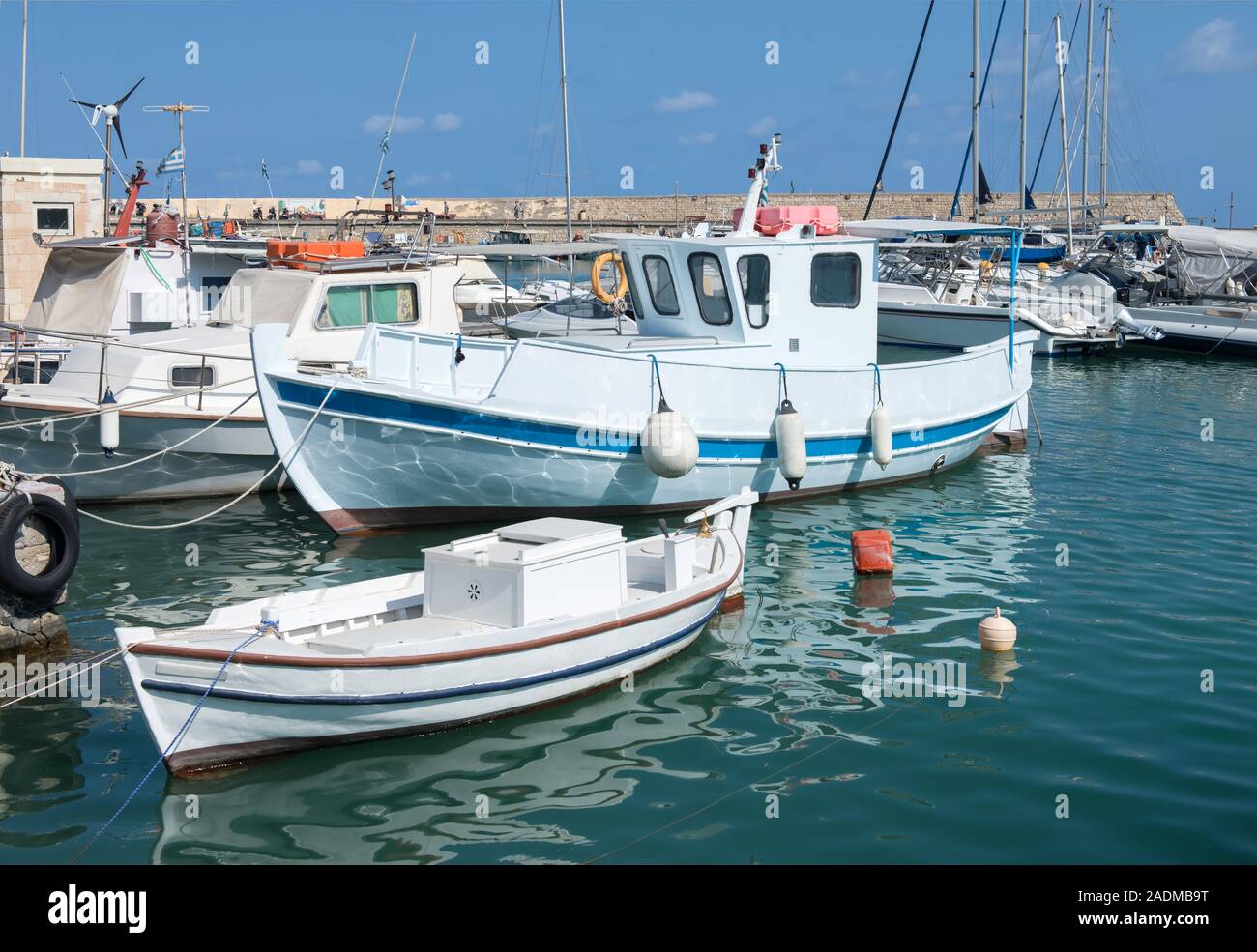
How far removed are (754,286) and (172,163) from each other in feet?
38.9

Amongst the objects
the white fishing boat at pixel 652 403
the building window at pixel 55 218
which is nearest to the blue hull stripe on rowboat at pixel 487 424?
the white fishing boat at pixel 652 403

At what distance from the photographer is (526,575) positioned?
8.97 m

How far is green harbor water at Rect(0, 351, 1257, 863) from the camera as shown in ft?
24.2

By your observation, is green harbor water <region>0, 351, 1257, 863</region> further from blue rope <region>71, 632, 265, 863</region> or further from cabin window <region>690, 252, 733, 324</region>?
cabin window <region>690, 252, 733, 324</region>

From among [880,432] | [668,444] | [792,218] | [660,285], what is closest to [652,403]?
[668,444]

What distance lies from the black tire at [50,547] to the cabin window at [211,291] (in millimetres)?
9863

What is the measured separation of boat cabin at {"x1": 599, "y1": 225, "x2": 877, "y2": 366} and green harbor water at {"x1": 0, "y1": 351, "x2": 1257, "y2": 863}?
278 centimetres

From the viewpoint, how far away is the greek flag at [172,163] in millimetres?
21672

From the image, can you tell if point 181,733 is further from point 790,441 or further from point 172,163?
point 172,163

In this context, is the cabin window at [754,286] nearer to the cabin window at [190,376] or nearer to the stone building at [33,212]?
the cabin window at [190,376]
